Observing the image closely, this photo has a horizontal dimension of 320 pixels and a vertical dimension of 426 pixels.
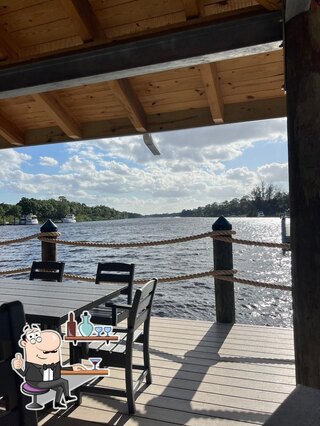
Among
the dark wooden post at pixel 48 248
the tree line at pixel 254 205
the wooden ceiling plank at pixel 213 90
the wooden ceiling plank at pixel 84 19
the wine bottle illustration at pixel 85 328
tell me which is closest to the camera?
the wine bottle illustration at pixel 85 328

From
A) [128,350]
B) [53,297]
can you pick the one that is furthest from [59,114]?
[128,350]

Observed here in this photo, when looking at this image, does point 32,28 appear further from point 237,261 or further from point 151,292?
point 237,261

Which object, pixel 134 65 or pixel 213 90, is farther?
pixel 213 90

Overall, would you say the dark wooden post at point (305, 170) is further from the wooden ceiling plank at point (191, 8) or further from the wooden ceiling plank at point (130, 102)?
the wooden ceiling plank at point (130, 102)

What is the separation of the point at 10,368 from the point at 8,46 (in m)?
3.07

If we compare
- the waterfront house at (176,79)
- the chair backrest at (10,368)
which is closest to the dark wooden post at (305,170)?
the waterfront house at (176,79)

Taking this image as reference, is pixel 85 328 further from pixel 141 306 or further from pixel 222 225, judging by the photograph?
pixel 222 225

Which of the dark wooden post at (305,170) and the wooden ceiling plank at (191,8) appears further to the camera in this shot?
the wooden ceiling plank at (191,8)

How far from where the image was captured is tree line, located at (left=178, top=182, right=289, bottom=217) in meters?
44.4

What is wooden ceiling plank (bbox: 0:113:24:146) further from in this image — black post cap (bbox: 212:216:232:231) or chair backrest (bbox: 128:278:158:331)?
chair backrest (bbox: 128:278:158:331)

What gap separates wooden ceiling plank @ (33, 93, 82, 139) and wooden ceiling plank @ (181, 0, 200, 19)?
1.82 meters

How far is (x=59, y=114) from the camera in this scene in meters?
3.84

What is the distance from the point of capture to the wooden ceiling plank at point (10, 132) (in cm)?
418

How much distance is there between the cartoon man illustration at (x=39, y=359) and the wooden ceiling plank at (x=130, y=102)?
2.66 m
